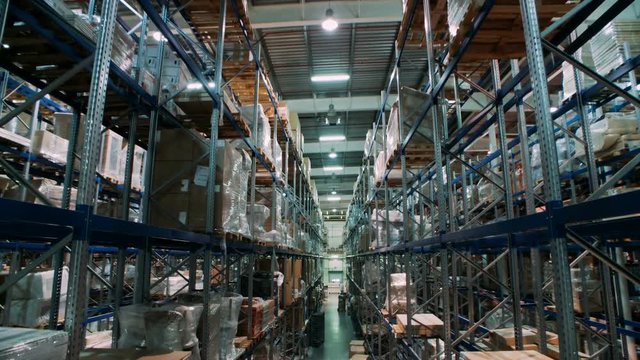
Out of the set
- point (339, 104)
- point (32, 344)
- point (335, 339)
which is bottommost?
point (335, 339)

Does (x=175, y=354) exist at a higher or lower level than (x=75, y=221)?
lower

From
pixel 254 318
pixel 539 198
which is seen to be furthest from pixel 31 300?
pixel 539 198

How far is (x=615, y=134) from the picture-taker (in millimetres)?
4953

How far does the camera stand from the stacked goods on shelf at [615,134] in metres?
4.84

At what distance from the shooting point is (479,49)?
3.37 meters

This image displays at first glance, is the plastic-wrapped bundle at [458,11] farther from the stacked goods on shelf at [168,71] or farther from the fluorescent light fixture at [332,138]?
the fluorescent light fixture at [332,138]

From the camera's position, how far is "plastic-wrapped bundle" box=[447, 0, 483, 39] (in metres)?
2.86

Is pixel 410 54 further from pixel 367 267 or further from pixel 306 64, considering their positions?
pixel 367 267

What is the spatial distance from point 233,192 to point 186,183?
59 centimetres

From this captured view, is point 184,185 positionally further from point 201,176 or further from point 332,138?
point 332,138

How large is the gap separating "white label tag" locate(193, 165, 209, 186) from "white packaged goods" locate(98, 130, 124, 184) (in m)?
2.99

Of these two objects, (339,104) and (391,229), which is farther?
(339,104)

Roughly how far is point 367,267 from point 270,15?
810cm

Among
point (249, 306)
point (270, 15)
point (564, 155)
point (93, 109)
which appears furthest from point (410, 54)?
point (93, 109)
